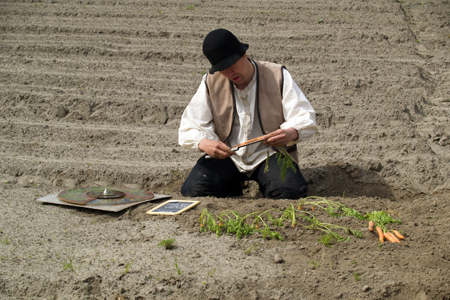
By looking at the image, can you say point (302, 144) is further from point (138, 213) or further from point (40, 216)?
point (40, 216)

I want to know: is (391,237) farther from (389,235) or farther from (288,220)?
(288,220)

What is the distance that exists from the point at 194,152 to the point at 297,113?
1.84 meters

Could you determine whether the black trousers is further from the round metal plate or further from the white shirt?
the round metal plate

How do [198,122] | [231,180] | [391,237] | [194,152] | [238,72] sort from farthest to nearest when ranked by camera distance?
[194,152] < [231,180] < [198,122] < [238,72] < [391,237]

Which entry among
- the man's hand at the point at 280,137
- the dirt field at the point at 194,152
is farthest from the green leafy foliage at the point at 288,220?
the man's hand at the point at 280,137

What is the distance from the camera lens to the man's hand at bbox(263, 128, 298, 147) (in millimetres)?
3289

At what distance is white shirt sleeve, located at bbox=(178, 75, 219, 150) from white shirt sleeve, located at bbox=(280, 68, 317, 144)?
2.02 ft

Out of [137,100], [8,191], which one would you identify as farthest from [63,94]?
[8,191]

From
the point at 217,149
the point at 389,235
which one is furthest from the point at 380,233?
the point at 217,149

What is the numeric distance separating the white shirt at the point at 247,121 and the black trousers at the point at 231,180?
0.09 metres

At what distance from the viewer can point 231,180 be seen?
3814 mm

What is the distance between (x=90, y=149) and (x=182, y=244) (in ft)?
9.20

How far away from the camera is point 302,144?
509 cm

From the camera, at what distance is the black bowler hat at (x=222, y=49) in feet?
10.7
